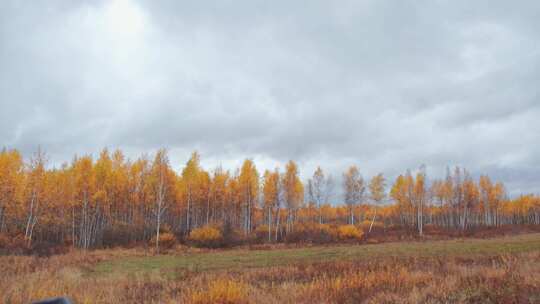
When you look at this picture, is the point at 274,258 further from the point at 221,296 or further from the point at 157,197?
the point at 157,197

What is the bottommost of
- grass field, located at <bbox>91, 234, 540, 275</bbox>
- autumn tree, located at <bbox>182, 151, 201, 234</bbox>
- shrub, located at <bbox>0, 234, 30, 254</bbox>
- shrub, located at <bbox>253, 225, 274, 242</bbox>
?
shrub, located at <bbox>253, 225, 274, 242</bbox>

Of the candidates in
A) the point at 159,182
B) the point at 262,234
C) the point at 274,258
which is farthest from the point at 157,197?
the point at 274,258

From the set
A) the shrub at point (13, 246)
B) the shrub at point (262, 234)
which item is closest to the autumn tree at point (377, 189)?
the shrub at point (262, 234)

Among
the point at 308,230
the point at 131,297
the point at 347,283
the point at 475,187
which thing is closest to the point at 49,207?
the point at 308,230

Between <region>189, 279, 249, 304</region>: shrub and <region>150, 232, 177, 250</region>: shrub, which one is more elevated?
<region>189, 279, 249, 304</region>: shrub

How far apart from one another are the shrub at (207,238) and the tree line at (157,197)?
527 centimetres

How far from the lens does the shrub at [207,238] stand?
3953cm

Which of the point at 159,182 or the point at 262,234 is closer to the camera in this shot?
the point at 159,182

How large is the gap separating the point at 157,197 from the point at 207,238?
12668 mm

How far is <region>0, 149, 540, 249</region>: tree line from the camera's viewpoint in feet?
146

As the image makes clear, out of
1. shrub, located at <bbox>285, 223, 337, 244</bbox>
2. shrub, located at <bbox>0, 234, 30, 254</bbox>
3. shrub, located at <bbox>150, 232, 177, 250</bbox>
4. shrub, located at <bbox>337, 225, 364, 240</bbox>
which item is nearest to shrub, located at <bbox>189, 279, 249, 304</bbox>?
shrub, located at <bbox>0, 234, 30, 254</bbox>

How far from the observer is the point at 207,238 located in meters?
39.8

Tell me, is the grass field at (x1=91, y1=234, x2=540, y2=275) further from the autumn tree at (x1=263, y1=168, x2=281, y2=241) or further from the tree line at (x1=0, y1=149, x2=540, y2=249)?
the autumn tree at (x1=263, y1=168, x2=281, y2=241)

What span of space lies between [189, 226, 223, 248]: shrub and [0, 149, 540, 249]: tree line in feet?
17.3
